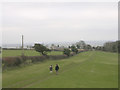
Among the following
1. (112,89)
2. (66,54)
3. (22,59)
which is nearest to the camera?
(112,89)

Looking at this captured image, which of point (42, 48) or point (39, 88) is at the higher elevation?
point (42, 48)

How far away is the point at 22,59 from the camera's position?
27.2m

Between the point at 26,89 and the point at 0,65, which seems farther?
the point at 0,65

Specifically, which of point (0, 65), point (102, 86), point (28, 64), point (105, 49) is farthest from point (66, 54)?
point (105, 49)

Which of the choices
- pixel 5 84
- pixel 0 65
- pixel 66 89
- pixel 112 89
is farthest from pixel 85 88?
pixel 0 65

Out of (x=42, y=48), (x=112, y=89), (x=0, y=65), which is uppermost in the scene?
(x=42, y=48)

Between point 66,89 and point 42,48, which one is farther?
point 42,48

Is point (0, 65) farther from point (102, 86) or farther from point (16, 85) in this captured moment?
point (102, 86)

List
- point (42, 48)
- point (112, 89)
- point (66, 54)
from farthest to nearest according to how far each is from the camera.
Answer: point (66, 54) < point (42, 48) < point (112, 89)

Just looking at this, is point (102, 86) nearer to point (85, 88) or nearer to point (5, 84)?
point (85, 88)

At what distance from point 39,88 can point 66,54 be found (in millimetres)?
36141

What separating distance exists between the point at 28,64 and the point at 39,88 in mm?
14993

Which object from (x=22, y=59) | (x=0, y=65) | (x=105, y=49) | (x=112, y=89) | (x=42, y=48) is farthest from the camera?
(x=105, y=49)

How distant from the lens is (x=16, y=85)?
14289 mm
